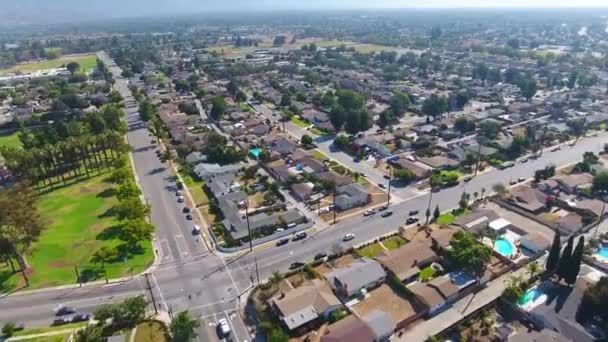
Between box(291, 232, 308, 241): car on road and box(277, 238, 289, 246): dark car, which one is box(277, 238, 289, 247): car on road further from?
box(291, 232, 308, 241): car on road

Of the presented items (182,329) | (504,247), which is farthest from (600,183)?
(182,329)

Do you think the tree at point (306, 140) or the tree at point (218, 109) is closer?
the tree at point (306, 140)

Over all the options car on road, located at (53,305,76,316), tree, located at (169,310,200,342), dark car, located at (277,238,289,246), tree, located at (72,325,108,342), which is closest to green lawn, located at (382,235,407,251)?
dark car, located at (277,238,289,246)

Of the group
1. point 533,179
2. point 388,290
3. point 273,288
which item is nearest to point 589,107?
point 533,179

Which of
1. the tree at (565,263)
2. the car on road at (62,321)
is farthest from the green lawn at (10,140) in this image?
the tree at (565,263)

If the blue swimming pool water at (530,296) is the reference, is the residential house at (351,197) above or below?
above

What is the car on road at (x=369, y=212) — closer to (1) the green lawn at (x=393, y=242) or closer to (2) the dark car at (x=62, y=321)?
(1) the green lawn at (x=393, y=242)

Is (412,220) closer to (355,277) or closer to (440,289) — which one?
(440,289)
